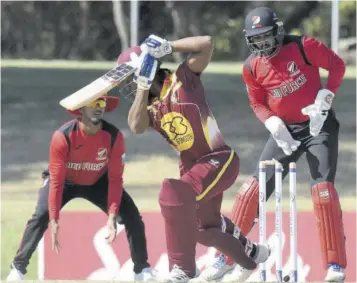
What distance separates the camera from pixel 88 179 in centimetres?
889

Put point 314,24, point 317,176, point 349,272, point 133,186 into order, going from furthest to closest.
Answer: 1. point 314,24
2. point 133,186
3. point 349,272
4. point 317,176

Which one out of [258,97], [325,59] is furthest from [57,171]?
[325,59]

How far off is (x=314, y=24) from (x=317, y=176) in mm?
33151

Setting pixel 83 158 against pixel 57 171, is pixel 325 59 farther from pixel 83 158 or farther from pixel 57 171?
pixel 57 171

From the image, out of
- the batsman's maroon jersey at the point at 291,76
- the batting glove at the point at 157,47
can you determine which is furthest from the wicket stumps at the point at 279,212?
the batting glove at the point at 157,47

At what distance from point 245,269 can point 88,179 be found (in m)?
1.94

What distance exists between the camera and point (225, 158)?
6730mm

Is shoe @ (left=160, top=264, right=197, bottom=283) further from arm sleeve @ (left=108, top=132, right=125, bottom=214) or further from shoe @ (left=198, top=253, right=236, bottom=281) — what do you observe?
arm sleeve @ (left=108, top=132, right=125, bottom=214)

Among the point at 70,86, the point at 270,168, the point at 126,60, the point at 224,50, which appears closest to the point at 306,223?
the point at 270,168

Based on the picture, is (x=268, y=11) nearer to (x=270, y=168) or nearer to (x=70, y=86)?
(x=270, y=168)

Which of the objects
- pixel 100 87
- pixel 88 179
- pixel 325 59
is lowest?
pixel 88 179

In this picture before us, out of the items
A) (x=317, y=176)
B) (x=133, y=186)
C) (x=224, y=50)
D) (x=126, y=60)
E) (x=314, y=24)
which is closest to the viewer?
(x=126, y=60)

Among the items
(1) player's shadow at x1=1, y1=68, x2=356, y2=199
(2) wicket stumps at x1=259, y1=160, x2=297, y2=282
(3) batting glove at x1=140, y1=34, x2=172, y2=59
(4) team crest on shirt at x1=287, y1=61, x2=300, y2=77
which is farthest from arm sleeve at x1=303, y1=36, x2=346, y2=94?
(1) player's shadow at x1=1, y1=68, x2=356, y2=199

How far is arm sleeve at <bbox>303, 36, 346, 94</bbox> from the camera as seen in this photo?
25.0 ft
